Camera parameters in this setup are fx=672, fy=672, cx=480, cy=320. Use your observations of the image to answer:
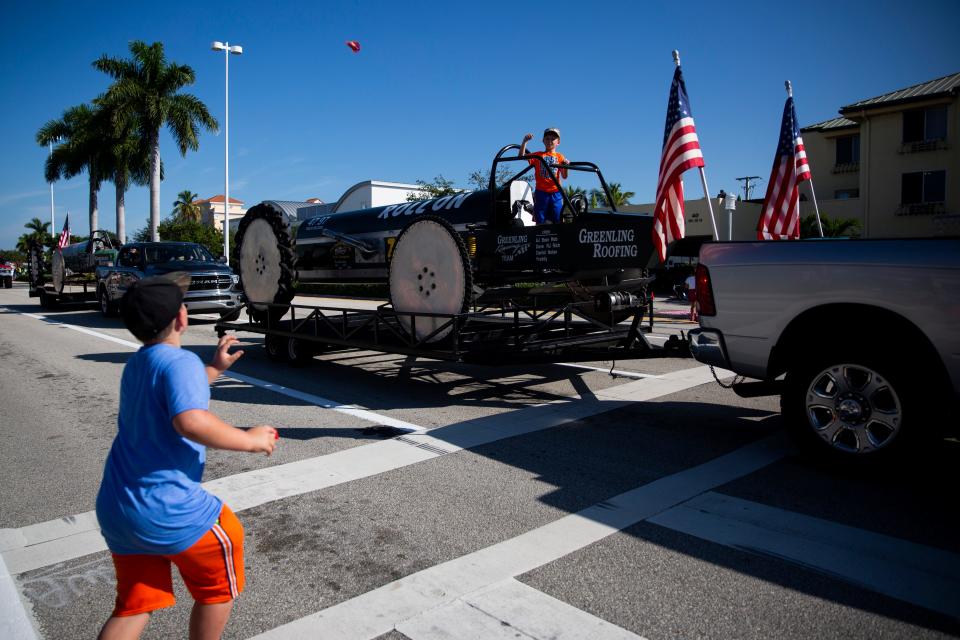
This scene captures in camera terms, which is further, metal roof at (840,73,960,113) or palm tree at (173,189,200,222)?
palm tree at (173,189,200,222)

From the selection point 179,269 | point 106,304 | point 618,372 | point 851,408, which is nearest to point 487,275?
point 618,372

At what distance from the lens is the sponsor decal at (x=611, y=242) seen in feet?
23.0

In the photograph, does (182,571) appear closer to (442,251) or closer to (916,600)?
(916,600)

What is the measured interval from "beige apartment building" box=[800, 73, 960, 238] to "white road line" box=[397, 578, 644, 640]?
30270 millimetres

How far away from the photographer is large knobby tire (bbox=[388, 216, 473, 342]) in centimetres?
689

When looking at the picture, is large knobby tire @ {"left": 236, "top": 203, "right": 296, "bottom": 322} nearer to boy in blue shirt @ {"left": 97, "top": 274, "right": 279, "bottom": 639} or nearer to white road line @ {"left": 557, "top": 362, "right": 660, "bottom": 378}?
white road line @ {"left": 557, "top": 362, "right": 660, "bottom": 378}

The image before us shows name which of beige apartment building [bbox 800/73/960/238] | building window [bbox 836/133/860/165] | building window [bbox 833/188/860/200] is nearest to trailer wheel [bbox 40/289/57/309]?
beige apartment building [bbox 800/73/960/238]

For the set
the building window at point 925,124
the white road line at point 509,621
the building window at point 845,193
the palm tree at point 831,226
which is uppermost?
the building window at point 925,124

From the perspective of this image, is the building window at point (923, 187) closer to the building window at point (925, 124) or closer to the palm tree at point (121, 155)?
the building window at point (925, 124)

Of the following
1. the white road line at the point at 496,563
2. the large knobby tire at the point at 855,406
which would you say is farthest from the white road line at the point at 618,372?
the white road line at the point at 496,563

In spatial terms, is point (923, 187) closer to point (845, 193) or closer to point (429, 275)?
point (845, 193)

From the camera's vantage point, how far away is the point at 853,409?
457 cm

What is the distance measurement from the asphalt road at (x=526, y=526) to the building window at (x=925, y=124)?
91.9ft

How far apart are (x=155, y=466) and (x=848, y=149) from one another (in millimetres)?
39258
